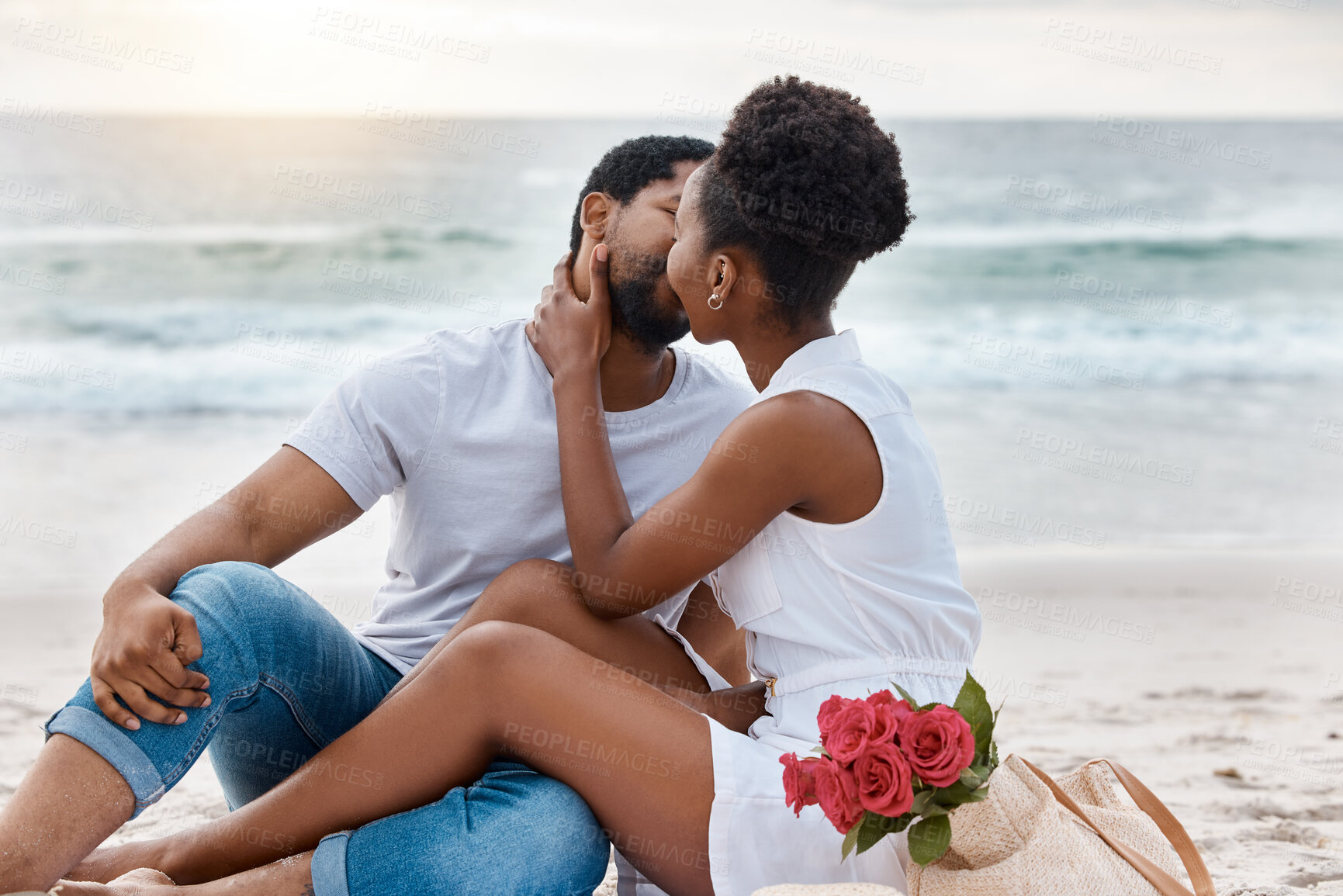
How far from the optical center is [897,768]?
168cm

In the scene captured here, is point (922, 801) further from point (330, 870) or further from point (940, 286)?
point (940, 286)

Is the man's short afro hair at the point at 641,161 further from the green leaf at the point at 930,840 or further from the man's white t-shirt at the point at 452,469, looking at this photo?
the green leaf at the point at 930,840

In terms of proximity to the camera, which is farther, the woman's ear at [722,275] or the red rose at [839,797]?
the woman's ear at [722,275]

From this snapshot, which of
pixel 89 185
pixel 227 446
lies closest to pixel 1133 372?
pixel 227 446

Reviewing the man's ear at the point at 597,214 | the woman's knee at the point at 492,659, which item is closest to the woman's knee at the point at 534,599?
the woman's knee at the point at 492,659

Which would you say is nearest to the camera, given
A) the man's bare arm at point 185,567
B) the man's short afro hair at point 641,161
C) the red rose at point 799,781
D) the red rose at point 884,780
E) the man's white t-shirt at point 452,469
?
the red rose at point 884,780

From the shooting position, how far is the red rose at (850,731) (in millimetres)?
1715

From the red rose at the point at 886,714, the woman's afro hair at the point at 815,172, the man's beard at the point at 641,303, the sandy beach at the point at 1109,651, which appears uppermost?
the woman's afro hair at the point at 815,172

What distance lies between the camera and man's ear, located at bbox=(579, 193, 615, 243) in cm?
276

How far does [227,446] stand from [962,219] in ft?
43.1

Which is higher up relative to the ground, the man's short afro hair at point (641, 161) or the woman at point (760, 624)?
the man's short afro hair at point (641, 161)

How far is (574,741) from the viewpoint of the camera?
6.49 feet

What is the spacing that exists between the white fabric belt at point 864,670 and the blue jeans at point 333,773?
0.45m

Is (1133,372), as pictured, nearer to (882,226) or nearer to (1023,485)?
(1023,485)
